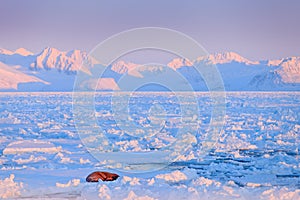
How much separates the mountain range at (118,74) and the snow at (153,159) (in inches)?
237

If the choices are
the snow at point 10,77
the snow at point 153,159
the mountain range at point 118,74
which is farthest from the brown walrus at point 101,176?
the snow at point 10,77

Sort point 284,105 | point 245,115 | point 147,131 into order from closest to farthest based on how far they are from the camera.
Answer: point 147,131
point 245,115
point 284,105

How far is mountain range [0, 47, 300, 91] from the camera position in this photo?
80.1 feet

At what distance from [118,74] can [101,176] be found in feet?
52.2

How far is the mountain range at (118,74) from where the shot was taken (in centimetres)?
2441

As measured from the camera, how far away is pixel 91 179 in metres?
8.88

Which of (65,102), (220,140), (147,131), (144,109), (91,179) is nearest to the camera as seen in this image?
(91,179)

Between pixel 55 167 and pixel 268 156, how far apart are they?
13.9 feet

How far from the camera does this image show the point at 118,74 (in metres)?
24.8

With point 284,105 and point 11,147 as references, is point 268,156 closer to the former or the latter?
point 11,147

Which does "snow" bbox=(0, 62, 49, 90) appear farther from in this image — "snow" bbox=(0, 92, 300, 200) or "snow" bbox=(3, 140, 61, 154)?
"snow" bbox=(3, 140, 61, 154)

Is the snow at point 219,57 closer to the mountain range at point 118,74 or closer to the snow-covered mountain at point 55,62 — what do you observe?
the mountain range at point 118,74

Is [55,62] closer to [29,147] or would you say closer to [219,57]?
[219,57]

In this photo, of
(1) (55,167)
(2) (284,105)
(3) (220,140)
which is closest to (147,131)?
(3) (220,140)
